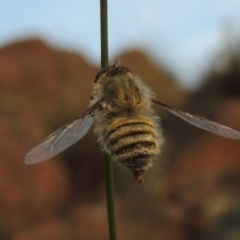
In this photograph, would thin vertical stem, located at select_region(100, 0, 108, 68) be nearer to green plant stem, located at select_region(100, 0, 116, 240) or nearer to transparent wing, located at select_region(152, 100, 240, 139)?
green plant stem, located at select_region(100, 0, 116, 240)

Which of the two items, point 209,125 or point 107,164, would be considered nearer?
point 107,164

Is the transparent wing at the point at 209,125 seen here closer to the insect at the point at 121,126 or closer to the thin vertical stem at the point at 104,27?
the insect at the point at 121,126

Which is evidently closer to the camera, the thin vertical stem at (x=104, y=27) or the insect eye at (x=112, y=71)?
the thin vertical stem at (x=104, y=27)

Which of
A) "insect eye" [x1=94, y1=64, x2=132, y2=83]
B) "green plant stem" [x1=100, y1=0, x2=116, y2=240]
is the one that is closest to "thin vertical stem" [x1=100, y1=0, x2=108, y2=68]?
"green plant stem" [x1=100, y1=0, x2=116, y2=240]

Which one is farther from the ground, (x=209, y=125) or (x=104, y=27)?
(x=104, y=27)

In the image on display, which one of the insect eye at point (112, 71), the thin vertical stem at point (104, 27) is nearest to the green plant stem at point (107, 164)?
the thin vertical stem at point (104, 27)
